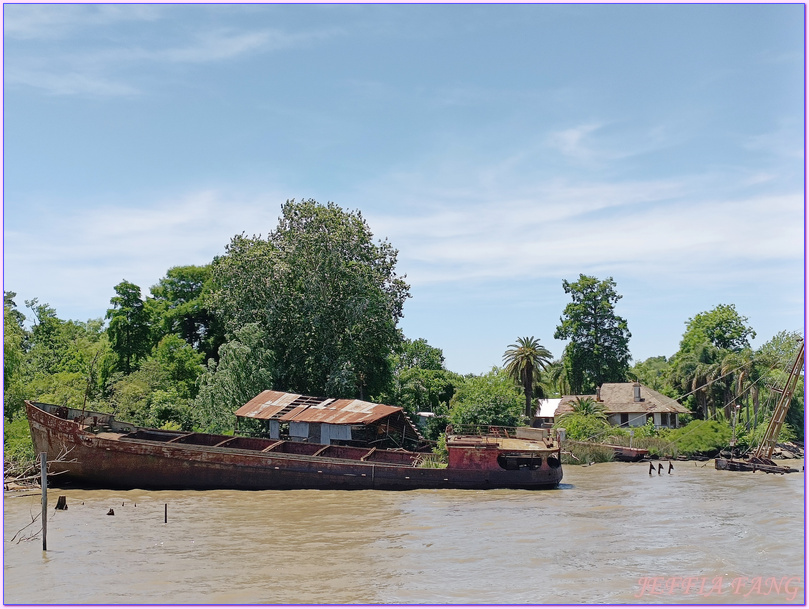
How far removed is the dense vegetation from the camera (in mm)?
46688

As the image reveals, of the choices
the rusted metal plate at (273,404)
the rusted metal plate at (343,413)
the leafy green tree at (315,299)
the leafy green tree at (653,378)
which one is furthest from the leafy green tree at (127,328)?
the leafy green tree at (653,378)

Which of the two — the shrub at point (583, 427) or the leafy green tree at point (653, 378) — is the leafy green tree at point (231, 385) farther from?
the leafy green tree at point (653, 378)

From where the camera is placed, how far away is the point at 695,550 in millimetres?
20953

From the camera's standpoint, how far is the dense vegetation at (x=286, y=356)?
153 ft

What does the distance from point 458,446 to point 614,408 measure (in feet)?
107

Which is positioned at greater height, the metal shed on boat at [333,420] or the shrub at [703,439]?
the metal shed on boat at [333,420]

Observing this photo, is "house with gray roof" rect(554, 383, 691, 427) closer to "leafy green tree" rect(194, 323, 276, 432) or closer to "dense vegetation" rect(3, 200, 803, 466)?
"dense vegetation" rect(3, 200, 803, 466)

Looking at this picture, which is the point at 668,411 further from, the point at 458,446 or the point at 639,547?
the point at 639,547

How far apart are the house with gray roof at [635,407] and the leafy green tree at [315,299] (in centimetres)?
1989

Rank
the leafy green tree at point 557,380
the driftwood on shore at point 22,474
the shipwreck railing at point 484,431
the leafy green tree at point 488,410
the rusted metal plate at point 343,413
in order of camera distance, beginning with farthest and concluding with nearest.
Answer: the leafy green tree at point 557,380, the leafy green tree at point 488,410, the shipwreck railing at point 484,431, the rusted metal plate at point 343,413, the driftwood on shore at point 22,474

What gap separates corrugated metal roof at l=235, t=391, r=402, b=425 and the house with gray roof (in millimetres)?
25146

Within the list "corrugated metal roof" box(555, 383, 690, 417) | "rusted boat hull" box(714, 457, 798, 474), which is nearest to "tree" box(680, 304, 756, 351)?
"corrugated metal roof" box(555, 383, 690, 417)

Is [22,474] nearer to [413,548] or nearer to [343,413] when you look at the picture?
[343,413]

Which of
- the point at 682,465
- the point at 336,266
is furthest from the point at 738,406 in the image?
the point at 336,266
